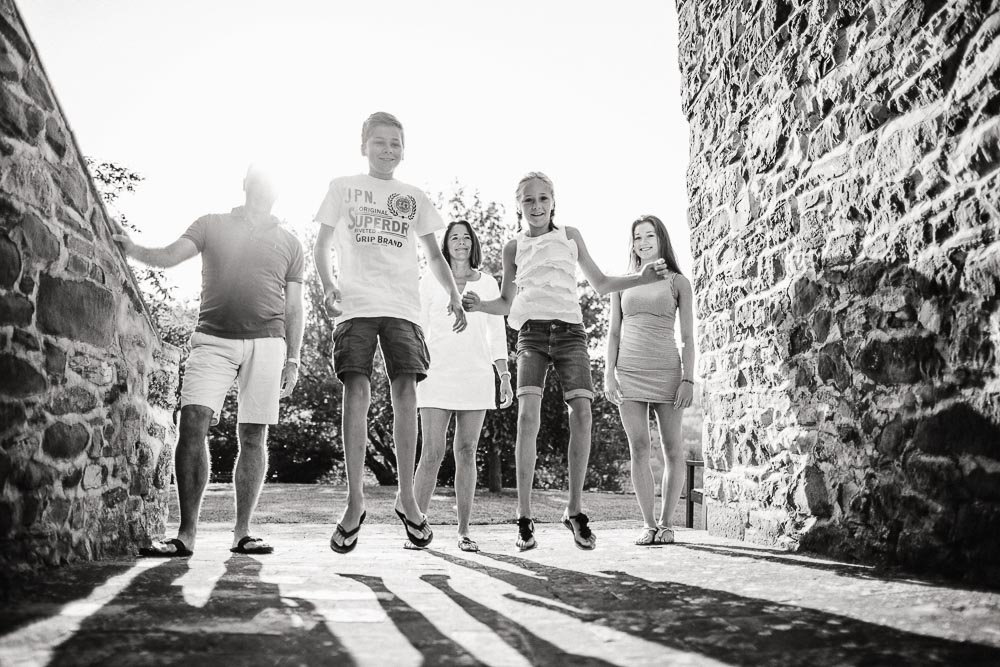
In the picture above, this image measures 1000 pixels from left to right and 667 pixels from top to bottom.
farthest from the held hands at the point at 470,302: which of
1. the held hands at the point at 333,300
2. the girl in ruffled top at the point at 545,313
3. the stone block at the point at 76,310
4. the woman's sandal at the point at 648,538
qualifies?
the stone block at the point at 76,310

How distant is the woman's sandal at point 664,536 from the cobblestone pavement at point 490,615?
0.88 metres

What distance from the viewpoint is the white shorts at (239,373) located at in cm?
333

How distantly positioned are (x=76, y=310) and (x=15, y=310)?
0.34 metres

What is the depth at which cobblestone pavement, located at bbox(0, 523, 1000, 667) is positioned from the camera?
1.61m

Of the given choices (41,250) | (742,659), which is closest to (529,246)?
(41,250)

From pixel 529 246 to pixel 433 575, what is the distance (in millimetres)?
1904

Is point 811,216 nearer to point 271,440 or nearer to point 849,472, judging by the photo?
point 849,472

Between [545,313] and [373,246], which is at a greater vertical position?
[373,246]

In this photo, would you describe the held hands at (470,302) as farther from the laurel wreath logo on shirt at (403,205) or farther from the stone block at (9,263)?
the stone block at (9,263)

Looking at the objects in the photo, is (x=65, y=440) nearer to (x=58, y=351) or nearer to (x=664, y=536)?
(x=58, y=351)

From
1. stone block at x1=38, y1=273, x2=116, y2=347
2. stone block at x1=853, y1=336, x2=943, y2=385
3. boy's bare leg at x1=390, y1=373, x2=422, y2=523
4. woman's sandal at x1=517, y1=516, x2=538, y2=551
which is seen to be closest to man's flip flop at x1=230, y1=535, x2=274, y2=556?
boy's bare leg at x1=390, y1=373, x2=422, y2=523

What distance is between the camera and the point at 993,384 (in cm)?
233

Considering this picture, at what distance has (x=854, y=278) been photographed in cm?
311

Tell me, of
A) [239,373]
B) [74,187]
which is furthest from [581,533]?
[74,187]
